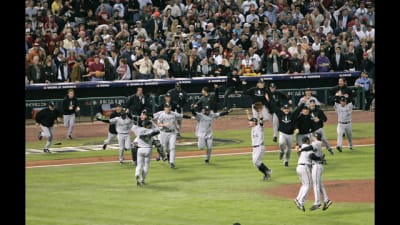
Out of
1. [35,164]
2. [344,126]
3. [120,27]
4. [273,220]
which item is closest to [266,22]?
[120,27]

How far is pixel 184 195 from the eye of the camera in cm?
2656

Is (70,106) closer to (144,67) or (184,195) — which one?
(144,67)

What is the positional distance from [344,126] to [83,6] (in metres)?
13.0

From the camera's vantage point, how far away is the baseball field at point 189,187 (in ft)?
78.8

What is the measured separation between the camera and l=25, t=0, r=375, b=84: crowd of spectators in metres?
37.9

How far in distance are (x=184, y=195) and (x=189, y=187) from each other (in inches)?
40.6

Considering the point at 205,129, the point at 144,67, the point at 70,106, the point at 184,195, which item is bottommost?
the point at 184,195

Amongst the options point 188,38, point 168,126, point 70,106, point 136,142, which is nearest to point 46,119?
point 70,106

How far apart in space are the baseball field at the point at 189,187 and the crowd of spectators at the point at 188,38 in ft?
9.59

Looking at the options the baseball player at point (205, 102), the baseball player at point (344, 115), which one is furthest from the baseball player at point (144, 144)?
the baseball player at point (344, 115)

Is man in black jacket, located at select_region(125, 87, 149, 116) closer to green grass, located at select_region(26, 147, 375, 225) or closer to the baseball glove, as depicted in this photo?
green grass, located at select_region(26, 147, 375, 225)

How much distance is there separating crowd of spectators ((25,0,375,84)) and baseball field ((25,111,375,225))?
2.92 m

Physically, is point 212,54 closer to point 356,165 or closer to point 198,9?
point 198,9
